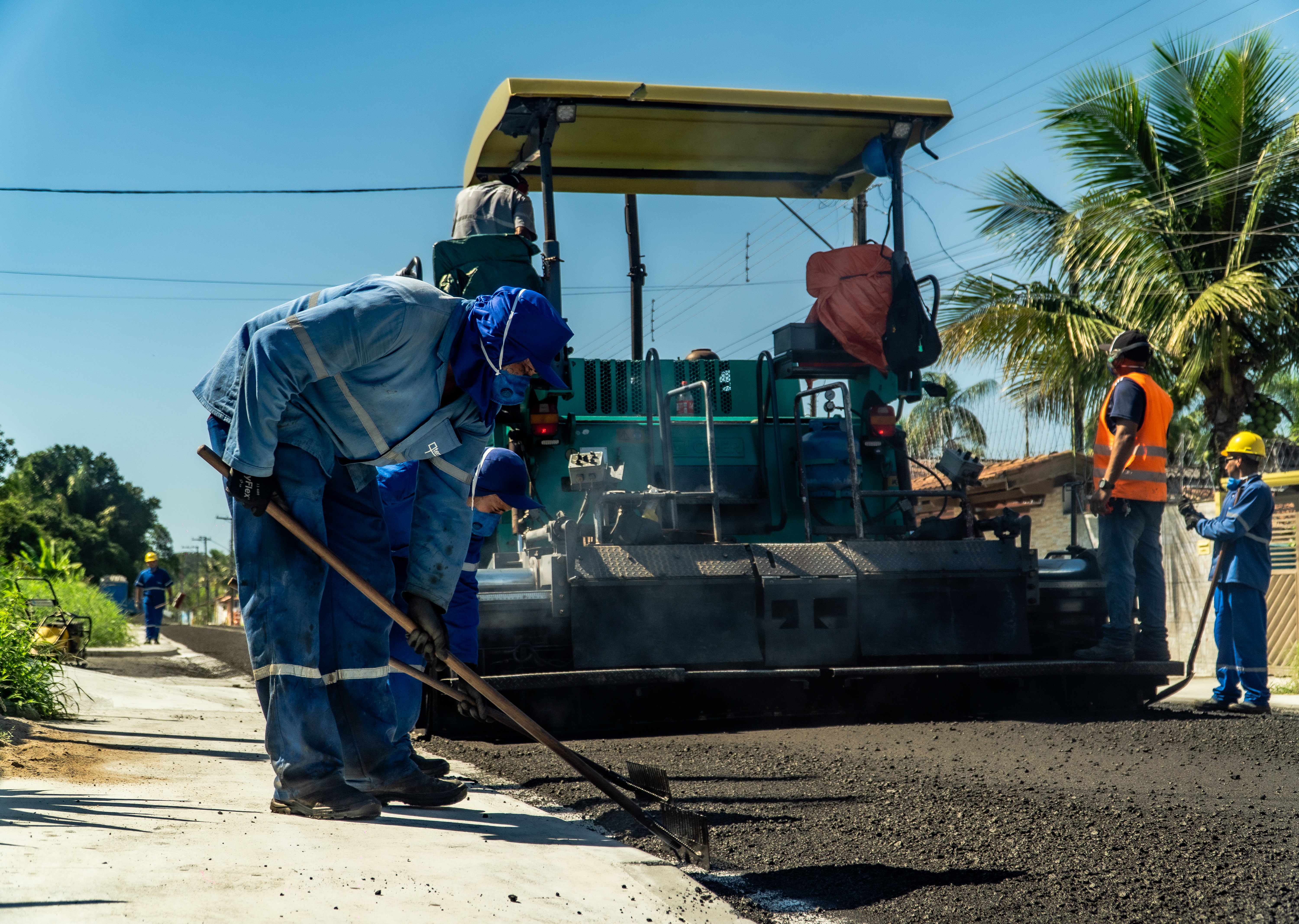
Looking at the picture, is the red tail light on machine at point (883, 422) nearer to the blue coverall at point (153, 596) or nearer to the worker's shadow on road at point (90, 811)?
the worker's shadow on road at point (90, 811)

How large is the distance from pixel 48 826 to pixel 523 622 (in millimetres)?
3107

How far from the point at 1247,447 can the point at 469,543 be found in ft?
18.6

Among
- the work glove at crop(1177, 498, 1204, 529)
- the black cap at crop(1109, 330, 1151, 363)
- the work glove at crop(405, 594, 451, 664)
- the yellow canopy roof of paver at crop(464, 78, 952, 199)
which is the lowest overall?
the work glove at crop(405, 594, 451, 664)

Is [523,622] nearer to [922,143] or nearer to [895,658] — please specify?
[895,658]

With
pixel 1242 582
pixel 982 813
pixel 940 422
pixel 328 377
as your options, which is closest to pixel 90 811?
pixel 328 377

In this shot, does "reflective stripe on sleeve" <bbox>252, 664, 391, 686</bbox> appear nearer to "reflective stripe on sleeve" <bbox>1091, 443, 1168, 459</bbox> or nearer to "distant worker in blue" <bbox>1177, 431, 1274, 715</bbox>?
"reflective stripe on sleeve" <bbox>1091, 443, 1168, 459</bbox>

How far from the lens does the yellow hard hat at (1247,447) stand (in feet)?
24.8

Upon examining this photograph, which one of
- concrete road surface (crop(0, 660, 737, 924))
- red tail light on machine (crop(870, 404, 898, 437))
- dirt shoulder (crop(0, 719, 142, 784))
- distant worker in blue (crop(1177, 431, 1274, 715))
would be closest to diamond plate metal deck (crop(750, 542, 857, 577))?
red tail light on machine (crop(870, 404, 898, 437))

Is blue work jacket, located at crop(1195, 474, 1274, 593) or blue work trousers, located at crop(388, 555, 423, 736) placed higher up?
blue work jacket, located at crop(1195, 474, 1274, 593)

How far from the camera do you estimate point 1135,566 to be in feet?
22.6

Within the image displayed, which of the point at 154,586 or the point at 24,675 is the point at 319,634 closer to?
the point at 24,675

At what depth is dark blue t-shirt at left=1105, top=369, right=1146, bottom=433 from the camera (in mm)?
6770

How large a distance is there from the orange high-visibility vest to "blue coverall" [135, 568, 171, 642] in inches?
694

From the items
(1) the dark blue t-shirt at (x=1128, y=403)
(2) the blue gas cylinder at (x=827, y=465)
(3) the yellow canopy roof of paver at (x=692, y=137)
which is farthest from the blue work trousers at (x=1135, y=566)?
(3) the yellow canopy roof of paver at (x=692, y=137)
